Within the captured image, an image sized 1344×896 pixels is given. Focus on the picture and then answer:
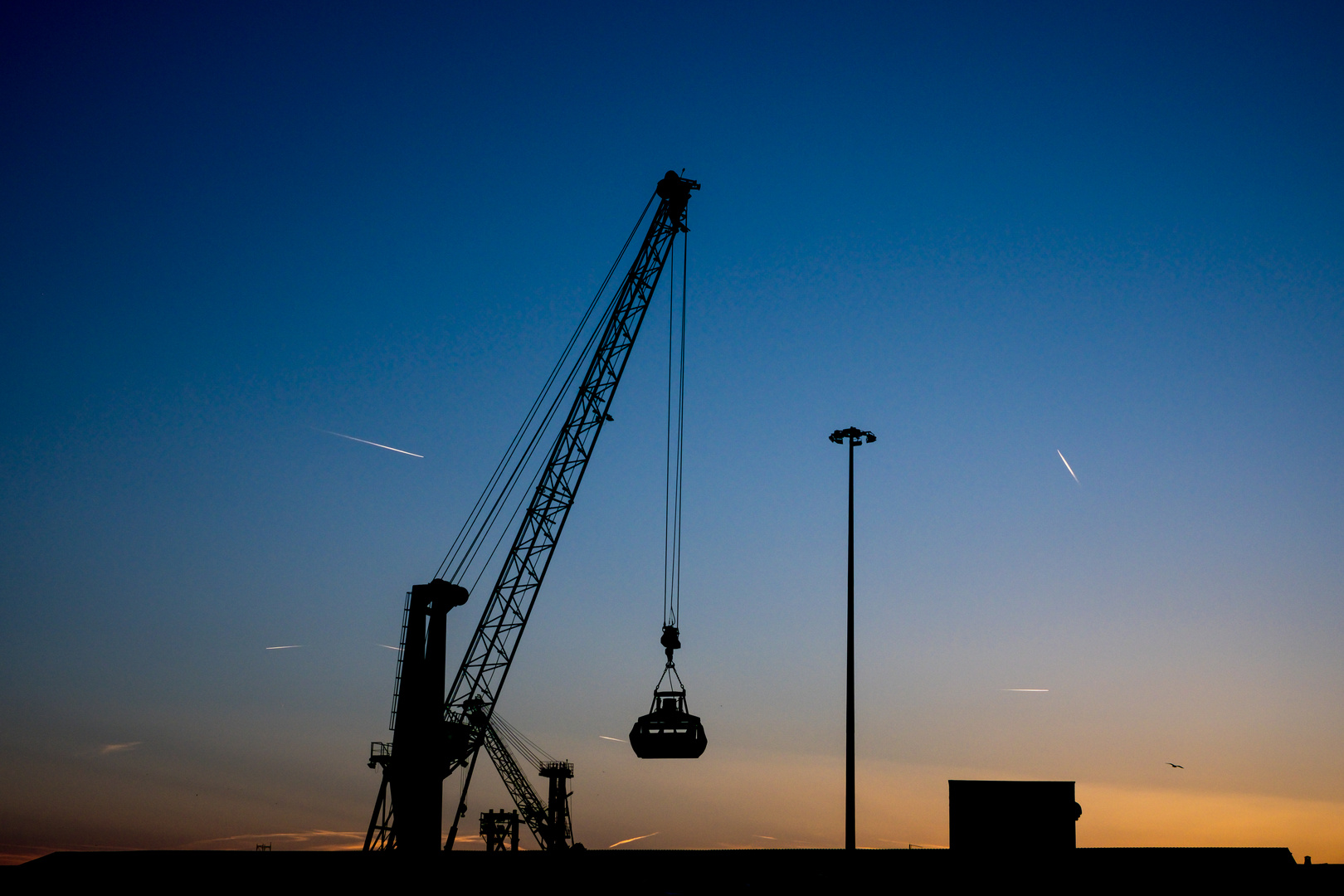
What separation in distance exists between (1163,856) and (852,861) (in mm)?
9879

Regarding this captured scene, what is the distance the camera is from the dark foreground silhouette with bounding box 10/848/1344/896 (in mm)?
25000

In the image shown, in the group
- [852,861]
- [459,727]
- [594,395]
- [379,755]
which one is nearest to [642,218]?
[594,395]

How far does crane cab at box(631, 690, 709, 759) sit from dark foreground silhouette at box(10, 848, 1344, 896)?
Result: 8804 millimetres

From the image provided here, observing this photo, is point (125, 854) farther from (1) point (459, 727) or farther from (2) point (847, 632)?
(1) point (459, 727)

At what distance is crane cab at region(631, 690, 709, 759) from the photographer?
37.4m

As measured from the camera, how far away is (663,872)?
26891 mm

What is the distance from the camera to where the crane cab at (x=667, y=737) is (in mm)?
37406

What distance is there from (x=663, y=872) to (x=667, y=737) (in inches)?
418

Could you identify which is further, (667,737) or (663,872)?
(667,737)

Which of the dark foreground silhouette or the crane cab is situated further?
the crane cab

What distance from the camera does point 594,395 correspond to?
56.4m

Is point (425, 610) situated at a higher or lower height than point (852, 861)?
higher

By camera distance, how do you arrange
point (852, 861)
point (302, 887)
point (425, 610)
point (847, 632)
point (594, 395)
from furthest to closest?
point (594, 395) → point (425, 610) → point (847, 632) → point (852, 861) → point (302, 887)

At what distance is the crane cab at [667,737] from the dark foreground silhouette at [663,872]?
8.80 metres
